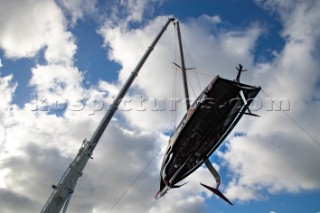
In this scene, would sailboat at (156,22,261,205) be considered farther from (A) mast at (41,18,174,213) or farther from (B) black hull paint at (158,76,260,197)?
(A) mast at (41,18,174,213)

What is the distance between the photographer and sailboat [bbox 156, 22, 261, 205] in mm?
15859

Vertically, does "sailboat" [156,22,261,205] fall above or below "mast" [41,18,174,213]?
above

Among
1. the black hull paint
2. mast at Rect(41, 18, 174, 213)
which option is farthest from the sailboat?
mast at Rect(41, 18, 174, 213)

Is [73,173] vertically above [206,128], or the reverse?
[206,128]

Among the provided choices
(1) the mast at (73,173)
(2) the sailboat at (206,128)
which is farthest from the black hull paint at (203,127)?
(1) the mast at (73,173)

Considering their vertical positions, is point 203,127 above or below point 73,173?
above

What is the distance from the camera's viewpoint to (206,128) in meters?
17.8

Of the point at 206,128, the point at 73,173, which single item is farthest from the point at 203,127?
the point at 73,173

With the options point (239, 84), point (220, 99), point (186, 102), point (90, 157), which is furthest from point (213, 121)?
point (90, 157)

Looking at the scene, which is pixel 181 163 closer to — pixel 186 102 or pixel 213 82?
pixel 186 102

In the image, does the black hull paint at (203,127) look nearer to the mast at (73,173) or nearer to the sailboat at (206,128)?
the sailboat at (206,128)

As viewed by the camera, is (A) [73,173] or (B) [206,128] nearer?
(A) [73,173]

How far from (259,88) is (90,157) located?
33.7ft

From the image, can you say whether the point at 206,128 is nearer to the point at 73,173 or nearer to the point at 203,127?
the point at 203,127
